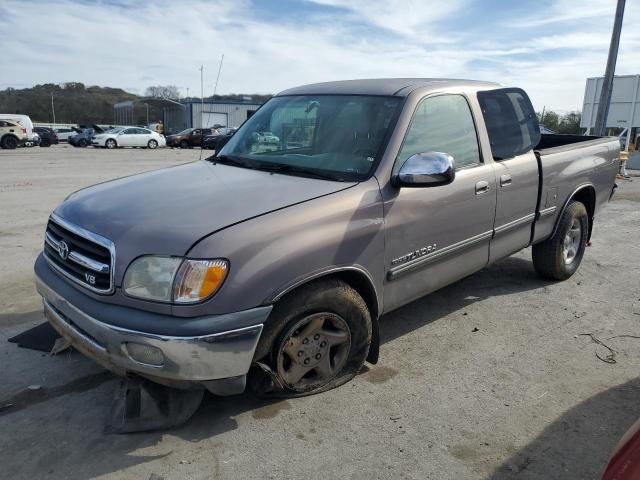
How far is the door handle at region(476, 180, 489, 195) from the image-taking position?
12.8ft

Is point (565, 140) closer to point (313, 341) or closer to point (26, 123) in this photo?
point (313, 341)

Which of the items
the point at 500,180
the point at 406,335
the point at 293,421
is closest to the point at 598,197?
the point at 500,180

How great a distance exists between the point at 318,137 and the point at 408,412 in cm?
191

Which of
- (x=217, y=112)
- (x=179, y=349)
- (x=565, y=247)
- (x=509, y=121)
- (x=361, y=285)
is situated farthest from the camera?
(x=217, y=112)

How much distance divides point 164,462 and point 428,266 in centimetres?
204

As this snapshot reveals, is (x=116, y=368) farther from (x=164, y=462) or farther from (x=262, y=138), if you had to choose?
(x=262, y=138)

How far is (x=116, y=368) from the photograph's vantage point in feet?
8.67

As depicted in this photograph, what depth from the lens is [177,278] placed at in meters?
2.49

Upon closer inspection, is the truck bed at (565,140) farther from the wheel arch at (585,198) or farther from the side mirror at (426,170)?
the side mirror at (426,170)

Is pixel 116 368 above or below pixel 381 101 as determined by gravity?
below

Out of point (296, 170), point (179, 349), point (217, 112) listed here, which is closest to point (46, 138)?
point (217, 112)

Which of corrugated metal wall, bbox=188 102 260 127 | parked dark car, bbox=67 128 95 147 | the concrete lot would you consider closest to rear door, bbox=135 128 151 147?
parked dark car, bbox=67 128 95 147

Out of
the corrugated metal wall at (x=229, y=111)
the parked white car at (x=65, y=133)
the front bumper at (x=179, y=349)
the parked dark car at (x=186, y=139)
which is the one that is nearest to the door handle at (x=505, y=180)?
the front bumper at (x=179, y=349)

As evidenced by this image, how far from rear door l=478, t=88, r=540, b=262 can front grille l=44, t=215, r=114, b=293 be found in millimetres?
2908
